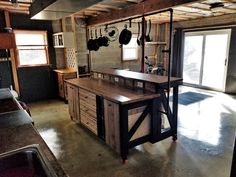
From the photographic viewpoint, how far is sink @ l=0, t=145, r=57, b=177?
111 centimetres

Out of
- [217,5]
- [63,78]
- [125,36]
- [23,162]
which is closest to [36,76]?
[63,78]

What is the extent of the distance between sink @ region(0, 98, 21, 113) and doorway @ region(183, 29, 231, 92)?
6271mm

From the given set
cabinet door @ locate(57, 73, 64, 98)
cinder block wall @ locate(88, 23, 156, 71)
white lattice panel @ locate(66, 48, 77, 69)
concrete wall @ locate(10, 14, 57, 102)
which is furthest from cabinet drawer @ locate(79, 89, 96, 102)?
cinder block wall @ locate(88, 23, 156, 71)

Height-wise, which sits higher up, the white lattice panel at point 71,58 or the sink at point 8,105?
the white lattice panel at point 71,58

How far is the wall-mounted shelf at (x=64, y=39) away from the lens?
4980 millimetres

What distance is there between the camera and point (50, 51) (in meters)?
5.57

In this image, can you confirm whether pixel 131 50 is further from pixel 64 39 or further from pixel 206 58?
pixel 64 39

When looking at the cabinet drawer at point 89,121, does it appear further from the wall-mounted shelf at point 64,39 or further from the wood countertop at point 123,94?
the wall-mounted shelf at point 64,39

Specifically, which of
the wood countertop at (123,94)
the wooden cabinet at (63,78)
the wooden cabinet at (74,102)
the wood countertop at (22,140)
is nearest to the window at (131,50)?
the wooden cabinet at (63,78)

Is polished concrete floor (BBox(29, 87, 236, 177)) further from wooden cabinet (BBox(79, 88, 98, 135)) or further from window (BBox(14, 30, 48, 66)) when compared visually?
window (BBox(14, 30, 48, 66))

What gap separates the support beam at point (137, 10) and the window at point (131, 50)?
2.18 metres

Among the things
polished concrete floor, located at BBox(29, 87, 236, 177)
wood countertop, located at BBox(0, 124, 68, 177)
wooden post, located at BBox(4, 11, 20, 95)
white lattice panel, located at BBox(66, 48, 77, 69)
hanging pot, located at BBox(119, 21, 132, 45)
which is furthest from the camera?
white lattice panel, located at BBox(66, 48, 77, 69)

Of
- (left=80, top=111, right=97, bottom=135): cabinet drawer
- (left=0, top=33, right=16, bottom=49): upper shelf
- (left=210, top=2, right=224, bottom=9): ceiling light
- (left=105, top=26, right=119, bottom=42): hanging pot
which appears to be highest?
(left=210, top=2, right=224, bottom=9): ceiling light

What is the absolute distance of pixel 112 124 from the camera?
261 centimetres
